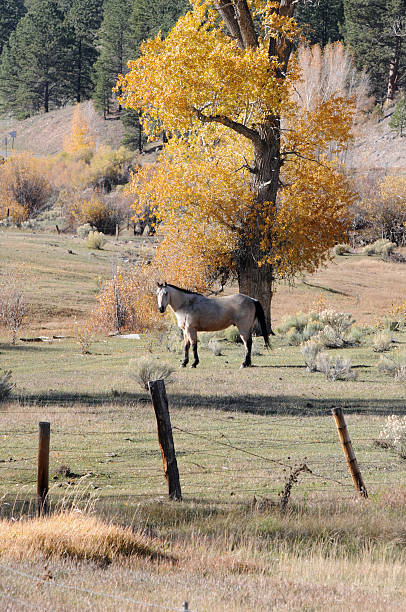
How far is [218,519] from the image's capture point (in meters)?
7.68

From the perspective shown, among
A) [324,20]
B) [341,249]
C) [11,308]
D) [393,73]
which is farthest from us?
[324,20]

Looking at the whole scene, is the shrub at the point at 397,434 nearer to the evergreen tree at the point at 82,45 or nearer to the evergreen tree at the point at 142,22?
the evergreen tree at the point at 142,22

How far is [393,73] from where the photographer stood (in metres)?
96.1

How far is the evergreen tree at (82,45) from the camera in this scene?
4675 inches

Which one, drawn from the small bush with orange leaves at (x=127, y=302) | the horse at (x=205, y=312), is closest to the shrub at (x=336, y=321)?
the small bush with orange leaves at (x=127, y=302)

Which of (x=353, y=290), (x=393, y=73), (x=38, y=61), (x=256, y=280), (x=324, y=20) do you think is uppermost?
(x=324, y=20)

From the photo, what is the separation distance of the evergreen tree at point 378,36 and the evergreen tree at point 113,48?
31.2m

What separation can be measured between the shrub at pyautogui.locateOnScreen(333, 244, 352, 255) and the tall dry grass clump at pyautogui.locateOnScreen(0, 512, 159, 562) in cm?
5776

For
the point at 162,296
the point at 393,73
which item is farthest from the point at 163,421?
the point at 393,73

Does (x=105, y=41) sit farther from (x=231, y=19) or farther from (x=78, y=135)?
(x=231, y=19)

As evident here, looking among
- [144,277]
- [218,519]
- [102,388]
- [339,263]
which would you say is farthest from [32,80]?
[218,519]

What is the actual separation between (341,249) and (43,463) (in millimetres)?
58674

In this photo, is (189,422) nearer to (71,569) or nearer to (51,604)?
(71,569)

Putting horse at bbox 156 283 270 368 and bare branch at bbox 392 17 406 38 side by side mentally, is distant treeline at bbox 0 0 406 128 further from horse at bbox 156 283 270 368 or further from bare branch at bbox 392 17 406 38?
horse at bbox 156 283 270 368
